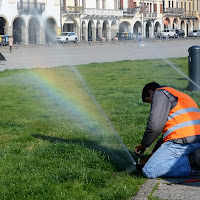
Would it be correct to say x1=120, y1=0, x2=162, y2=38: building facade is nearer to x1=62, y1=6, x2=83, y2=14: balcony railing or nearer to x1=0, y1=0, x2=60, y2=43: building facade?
x1=62, y1=6, x2=83, y2=14: balcony railing

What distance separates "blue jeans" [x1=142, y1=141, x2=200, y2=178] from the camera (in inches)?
209

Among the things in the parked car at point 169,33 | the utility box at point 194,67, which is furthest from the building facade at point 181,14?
the utility box at point 194,67

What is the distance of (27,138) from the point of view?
23.4 ft

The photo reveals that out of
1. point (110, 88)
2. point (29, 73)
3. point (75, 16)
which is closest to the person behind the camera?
point (110, 88)

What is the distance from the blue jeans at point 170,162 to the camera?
5.31 m

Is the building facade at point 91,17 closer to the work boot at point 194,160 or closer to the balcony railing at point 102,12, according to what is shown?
the balcony railing at point 102,12

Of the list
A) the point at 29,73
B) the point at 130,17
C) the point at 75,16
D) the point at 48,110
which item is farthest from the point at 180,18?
the point at 48,110

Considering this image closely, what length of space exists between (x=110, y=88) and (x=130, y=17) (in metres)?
66.9

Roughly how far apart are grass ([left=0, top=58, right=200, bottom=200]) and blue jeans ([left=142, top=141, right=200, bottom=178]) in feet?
0.54

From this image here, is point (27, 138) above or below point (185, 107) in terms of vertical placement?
below

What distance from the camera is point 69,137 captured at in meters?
7.21

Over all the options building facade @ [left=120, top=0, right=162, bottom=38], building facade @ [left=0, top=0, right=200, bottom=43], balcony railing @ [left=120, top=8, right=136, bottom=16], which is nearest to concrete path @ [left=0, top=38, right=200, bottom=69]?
building facade @ [left=0, top=0, right=200, bottom=43]

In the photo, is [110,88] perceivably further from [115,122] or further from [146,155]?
[146,155]

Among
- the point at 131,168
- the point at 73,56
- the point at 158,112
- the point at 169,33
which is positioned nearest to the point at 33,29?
the point at 73,56
